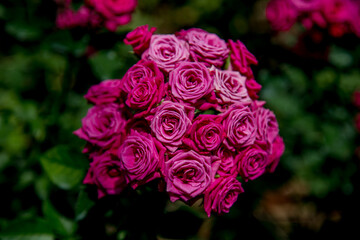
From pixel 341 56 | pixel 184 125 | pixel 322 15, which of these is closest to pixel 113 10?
pixel 184 125

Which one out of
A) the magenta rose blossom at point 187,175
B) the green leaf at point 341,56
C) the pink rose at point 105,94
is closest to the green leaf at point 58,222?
the pink rose at point 105,94

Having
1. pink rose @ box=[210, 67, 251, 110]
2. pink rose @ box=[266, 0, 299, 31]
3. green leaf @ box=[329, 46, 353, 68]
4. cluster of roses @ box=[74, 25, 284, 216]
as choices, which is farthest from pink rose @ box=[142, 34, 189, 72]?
green leaf @ box=[329, 46, 353, 68]

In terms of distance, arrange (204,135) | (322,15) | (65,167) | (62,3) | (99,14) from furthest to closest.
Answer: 1. (322,15)
2. (62,3)
3. (99,14)
4. (65,167)
5. (204,135)

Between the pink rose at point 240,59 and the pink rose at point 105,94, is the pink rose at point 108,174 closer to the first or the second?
the pink rose at point 105,94

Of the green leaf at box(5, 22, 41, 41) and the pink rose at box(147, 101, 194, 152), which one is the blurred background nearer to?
the green leaf at box(5, 22, 41, 41)

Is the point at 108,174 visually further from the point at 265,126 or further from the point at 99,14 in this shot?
the point at 99,14

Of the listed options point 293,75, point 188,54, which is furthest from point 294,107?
point 188,54
